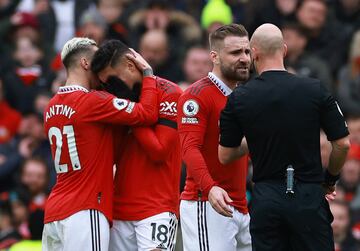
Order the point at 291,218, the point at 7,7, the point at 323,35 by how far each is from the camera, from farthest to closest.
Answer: the point at 7,7 → the point at 323,35 → the point at 291,218

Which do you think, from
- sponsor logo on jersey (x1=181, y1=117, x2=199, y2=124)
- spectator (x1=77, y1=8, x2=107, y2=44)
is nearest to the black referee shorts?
sponsor logo on jersey (x1=181, y1=117, x2=199, y2=124)

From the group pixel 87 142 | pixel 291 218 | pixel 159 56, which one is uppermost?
pixel 159 56

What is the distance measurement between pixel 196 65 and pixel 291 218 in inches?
247

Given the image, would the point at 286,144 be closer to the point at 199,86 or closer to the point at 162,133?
the point at 199,86

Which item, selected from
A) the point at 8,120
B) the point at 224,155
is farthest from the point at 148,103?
the point at 8,120

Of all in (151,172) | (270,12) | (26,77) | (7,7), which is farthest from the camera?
(7,7)

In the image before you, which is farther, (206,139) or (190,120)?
(206,139)

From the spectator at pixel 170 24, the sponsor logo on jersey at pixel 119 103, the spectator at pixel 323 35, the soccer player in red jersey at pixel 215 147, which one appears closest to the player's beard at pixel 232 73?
the soccer player in red jersey at pixel 215 147

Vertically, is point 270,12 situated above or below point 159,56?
above

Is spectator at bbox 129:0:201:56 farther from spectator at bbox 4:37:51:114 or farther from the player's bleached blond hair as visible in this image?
the player's bleached blond hair

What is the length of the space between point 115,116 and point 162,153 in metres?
0.47

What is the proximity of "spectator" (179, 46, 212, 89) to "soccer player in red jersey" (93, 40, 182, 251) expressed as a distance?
4972 mm

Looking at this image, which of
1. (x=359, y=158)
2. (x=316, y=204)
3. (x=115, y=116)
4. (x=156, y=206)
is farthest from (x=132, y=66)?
(x=359, y=158)

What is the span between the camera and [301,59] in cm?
1476
